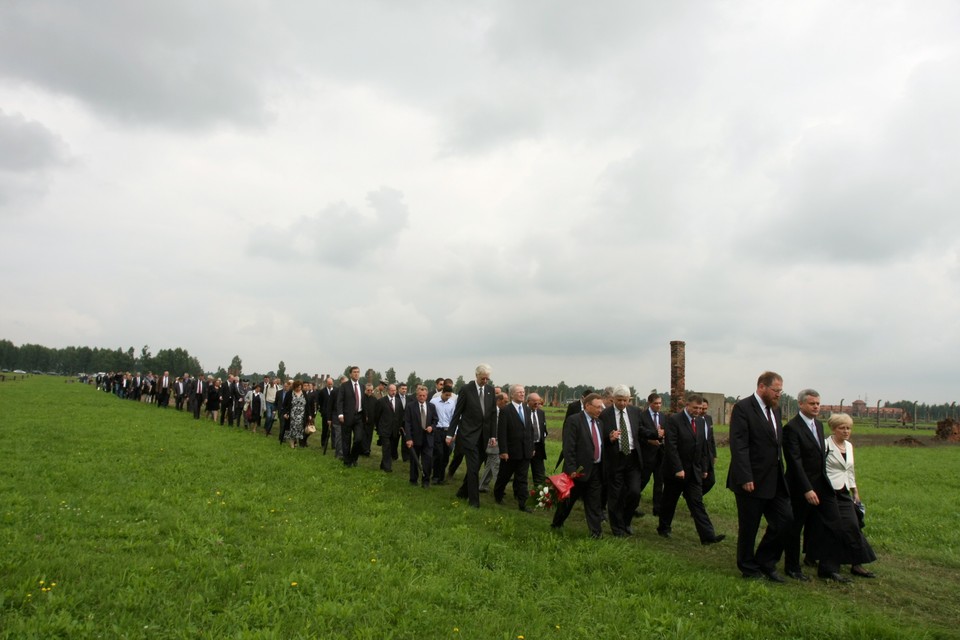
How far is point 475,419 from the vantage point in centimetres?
1035

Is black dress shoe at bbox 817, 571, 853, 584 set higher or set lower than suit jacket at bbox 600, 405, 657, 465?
lower

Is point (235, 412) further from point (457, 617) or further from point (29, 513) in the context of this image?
point (457, 617)

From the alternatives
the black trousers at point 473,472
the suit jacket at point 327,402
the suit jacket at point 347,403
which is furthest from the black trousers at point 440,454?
the suit jacket at point 327,402

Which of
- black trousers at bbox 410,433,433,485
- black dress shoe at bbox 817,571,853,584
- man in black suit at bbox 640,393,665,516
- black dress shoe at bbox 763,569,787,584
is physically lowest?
black dress shoe at bbox 817,571,853,584

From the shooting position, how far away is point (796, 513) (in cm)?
731

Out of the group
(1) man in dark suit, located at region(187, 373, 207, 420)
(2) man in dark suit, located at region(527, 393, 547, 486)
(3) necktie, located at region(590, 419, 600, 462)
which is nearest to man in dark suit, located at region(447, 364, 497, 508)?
(2) man in dark suit, located at region(527, 393, 547, 486)

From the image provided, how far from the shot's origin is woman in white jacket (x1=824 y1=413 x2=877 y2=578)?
7.04 m

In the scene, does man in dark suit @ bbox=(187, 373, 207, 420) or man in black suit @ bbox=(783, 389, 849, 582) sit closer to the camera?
man in black suit @ bbox=(783, 389, 849, 582)

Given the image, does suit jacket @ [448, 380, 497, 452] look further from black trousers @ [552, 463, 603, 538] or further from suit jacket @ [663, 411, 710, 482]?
suit jacket @ [663, 411, 710, 482]

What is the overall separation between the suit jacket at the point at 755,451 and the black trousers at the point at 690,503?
1.54 m

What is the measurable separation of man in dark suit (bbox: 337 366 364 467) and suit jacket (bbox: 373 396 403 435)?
0.46 meters

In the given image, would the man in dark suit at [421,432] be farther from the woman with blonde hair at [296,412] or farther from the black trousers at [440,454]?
the woman with blonde hair at [296,412]

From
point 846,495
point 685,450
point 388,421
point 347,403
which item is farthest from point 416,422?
point 846,495

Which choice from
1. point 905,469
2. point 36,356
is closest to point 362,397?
point 905,469
